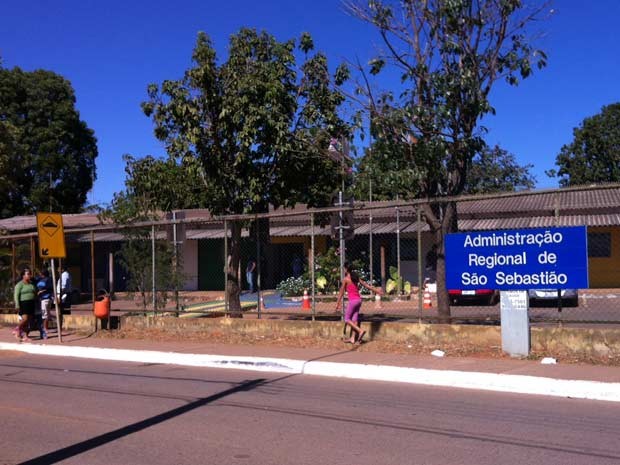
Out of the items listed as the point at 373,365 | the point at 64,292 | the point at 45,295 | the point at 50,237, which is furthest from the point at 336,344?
the point at 64,292

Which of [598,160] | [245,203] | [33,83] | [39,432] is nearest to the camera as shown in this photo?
[39,432]

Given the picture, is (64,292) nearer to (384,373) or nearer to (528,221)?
(384,373)

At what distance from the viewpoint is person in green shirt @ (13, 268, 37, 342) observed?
16406mm

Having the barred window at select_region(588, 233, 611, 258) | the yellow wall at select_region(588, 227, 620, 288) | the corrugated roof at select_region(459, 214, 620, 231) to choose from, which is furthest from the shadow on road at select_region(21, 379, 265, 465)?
the corrugated roof at select_region(459, 214, 620, 231)

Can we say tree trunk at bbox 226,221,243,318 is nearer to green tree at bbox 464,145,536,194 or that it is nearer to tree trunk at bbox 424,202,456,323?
tree trunk at bbox 424,202,456,323

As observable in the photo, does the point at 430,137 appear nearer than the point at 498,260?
No

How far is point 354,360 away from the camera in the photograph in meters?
11.8

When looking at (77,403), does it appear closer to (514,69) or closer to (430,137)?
(430,137)

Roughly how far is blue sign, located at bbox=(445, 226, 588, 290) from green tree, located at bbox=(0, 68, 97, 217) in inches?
1282

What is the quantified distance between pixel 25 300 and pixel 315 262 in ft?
27.7

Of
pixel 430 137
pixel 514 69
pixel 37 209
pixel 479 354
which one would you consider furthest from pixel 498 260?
pixel 37 209

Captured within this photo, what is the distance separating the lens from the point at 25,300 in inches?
649

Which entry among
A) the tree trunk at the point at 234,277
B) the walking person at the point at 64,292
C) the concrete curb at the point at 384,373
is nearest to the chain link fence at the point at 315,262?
the tree trunk at the point at 234,277

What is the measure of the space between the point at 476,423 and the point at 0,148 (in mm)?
21341
